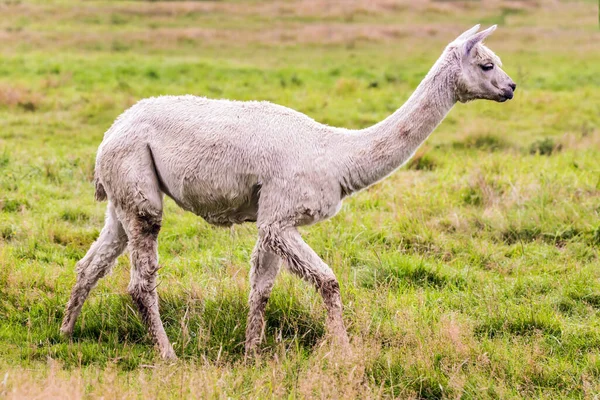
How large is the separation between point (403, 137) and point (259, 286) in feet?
4.46

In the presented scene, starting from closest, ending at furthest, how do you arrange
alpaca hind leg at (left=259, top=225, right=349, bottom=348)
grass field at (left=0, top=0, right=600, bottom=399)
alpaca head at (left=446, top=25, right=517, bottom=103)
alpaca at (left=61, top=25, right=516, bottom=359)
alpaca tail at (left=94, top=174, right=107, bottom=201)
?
grass field at (left=0, top=0, right=600, bottom=399)
alpaca hind leg at (left=259, top=225, right=349, bottom=348)
alpaca at (left=61, top=25, right=516, bottom=359)
alpaca head at (left=446, top=25, right=517, bottom=103)
alpaca tail at (left=94, top=174, right=107, bottom=201)

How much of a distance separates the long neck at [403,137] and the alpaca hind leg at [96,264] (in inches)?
64.4

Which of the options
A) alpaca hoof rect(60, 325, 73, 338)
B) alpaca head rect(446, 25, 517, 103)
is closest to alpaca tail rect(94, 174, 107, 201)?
alpaca hoof rect(60, 325, 73, 338)

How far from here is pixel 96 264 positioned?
5.34m

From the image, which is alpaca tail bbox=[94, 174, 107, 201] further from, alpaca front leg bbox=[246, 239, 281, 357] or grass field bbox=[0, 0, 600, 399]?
alpaca front leg bbox=[246, 239, 281, 357]

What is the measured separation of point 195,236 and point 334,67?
48.6 feet

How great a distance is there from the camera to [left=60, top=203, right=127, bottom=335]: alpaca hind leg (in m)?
5.29

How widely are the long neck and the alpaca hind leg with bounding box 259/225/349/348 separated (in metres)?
0.54

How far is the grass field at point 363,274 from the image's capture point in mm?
4504

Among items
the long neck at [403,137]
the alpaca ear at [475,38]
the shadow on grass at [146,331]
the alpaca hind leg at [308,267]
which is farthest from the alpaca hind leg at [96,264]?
the alpaca ear at [475,38]

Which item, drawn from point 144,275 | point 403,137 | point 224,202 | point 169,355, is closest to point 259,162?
point 224,202

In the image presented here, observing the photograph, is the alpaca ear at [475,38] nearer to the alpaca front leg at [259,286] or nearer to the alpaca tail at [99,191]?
the alpaca front leg at [259,286]

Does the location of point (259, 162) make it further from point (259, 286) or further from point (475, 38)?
point (475, 38)

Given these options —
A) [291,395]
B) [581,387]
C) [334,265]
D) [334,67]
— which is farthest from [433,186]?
[334,67]
